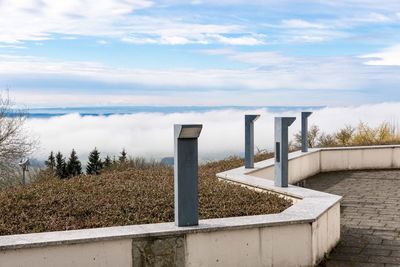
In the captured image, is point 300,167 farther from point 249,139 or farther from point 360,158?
point 360,158

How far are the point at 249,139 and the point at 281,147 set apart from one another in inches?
112

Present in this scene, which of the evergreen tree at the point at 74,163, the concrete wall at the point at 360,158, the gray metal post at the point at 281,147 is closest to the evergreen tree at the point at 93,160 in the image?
the evergreen tree at the point at 74,163

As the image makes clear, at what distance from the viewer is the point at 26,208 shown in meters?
7.01

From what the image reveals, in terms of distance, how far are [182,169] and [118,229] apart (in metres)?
0.85

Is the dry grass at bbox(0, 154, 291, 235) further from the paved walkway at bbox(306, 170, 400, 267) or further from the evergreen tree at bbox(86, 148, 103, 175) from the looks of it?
the evergreen tree at bbox(86, 148, 103, 175)

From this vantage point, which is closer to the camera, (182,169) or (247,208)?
(182,169)

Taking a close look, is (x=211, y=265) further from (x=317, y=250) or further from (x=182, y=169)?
(x=317, y=250)

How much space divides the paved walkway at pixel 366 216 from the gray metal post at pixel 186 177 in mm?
1782

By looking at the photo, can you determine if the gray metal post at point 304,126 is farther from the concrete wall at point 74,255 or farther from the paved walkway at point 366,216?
the concrete wall at point 74,255

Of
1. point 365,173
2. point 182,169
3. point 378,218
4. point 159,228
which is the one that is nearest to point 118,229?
point 159,228

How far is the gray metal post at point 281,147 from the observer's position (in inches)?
323

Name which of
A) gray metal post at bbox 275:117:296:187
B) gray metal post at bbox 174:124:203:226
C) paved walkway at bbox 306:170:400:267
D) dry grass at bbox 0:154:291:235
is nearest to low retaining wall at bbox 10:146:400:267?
gray metal post at bbox 174:124:203:226

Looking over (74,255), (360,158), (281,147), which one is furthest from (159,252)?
(360,158)

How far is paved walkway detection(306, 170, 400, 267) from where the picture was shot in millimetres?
6496
